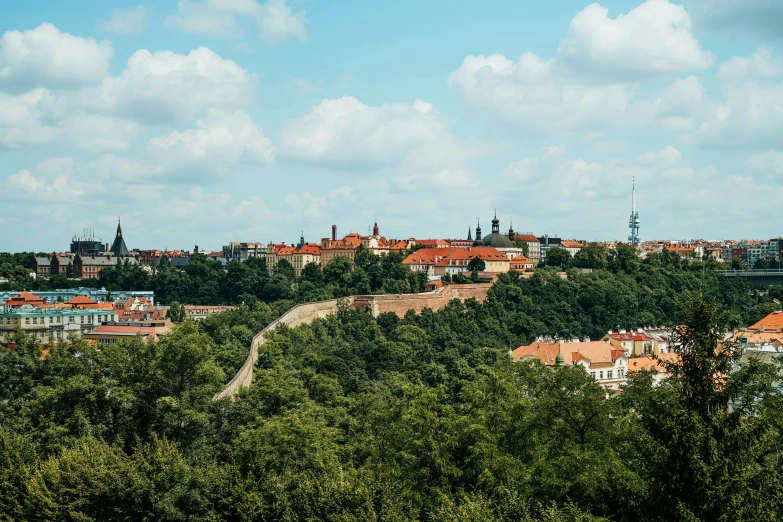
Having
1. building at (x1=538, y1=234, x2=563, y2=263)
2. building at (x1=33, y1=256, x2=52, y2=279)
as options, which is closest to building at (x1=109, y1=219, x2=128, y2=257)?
building at (x1=33, y1=256, x2=52, y2=279)

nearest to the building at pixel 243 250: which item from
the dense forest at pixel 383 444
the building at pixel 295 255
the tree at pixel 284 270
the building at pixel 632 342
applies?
the building at pixel 295 255

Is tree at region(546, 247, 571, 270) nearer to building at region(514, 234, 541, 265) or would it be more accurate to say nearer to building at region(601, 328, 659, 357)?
building at region(601, 328, 659, 357)

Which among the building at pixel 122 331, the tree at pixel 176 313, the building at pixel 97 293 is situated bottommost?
the building at pixel 122 331

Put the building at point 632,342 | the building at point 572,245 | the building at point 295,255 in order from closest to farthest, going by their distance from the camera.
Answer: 1. the building at point 632,342
2. the building at point 295,255
3. the building at point 572,245

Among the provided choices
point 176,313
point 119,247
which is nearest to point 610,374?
point 176,313

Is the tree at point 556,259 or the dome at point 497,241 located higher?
the dome at point 497,241

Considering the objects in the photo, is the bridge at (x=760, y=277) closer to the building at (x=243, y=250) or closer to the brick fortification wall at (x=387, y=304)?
the brick fortification wall at (x=387, y=304)
